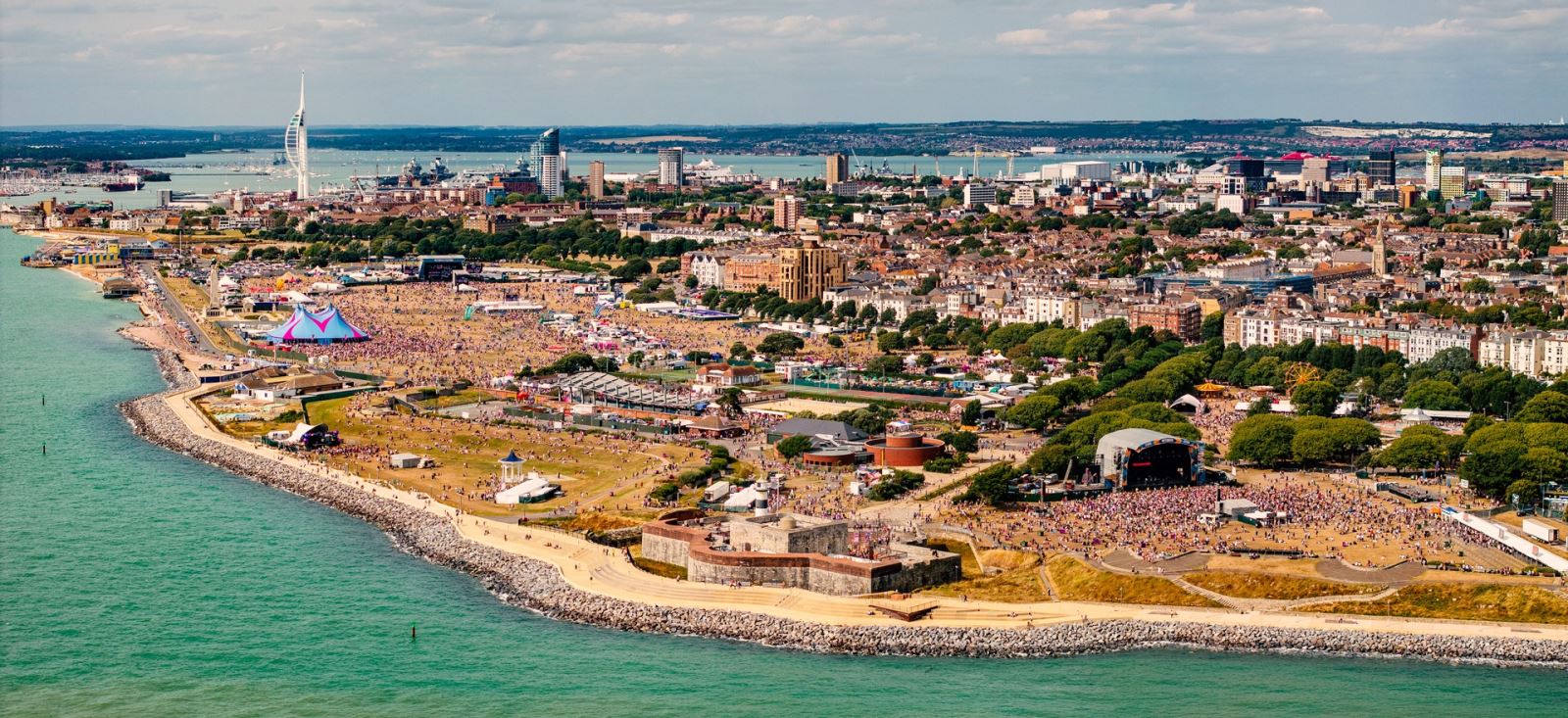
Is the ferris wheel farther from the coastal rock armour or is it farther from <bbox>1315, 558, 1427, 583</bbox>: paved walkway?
the coastal rock armour

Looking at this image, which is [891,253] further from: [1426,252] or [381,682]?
[381,682]

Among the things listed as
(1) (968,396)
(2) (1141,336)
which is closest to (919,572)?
(1) (968,396)

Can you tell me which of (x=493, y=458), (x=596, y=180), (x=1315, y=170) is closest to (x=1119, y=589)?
(x=493, y=458)

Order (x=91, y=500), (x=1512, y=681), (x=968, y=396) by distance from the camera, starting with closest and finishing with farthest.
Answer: (x=1512, y=681)
(x=91, y=500)
(x=968, y=396)

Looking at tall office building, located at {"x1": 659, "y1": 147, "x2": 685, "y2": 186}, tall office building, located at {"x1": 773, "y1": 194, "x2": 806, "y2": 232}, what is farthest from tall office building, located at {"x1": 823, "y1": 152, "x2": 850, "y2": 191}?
tall office building, located at {"x1": 773, "y1": 194, "x2": 806, "y2": 232}

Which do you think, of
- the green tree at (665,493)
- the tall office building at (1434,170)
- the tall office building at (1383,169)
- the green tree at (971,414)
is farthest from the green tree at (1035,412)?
the tall office building at (1383,169)

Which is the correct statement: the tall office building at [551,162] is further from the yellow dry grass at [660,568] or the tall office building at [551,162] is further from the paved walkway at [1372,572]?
the paved walkway at [1372,572]
